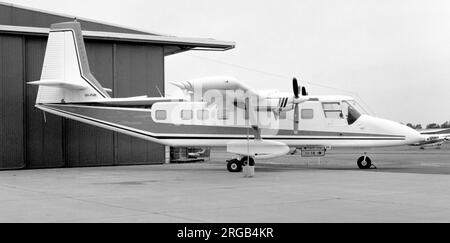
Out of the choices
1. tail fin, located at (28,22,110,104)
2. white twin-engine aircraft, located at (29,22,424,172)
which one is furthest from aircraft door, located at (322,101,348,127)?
tail fin, located at (28,22,110,104)

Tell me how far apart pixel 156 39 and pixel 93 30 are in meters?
3.78

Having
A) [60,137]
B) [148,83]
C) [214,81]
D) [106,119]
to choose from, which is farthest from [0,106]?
[214,81]

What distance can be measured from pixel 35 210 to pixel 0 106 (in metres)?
16.8

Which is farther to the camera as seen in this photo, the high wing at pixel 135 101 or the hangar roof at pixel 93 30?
the hangar roof at pixel 93 30

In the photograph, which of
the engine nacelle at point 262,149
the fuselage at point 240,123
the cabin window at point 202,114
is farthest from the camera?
the cabin window at point 202,114

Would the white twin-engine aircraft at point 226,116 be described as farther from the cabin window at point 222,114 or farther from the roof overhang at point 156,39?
the roof overhang at point 156,39

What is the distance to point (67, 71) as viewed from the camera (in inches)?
981

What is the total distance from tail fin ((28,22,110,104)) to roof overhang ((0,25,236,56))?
1.65 meters

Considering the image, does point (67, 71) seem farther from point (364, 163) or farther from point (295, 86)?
point (364, 163)

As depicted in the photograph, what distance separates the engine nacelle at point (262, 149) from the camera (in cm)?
2220

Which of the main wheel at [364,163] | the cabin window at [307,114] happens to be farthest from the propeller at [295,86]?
the main wheel at [364,163]

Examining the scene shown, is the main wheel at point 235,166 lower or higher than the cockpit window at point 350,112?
lower

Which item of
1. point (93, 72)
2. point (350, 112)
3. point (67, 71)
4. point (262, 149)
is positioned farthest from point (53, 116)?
point (350, 112)
